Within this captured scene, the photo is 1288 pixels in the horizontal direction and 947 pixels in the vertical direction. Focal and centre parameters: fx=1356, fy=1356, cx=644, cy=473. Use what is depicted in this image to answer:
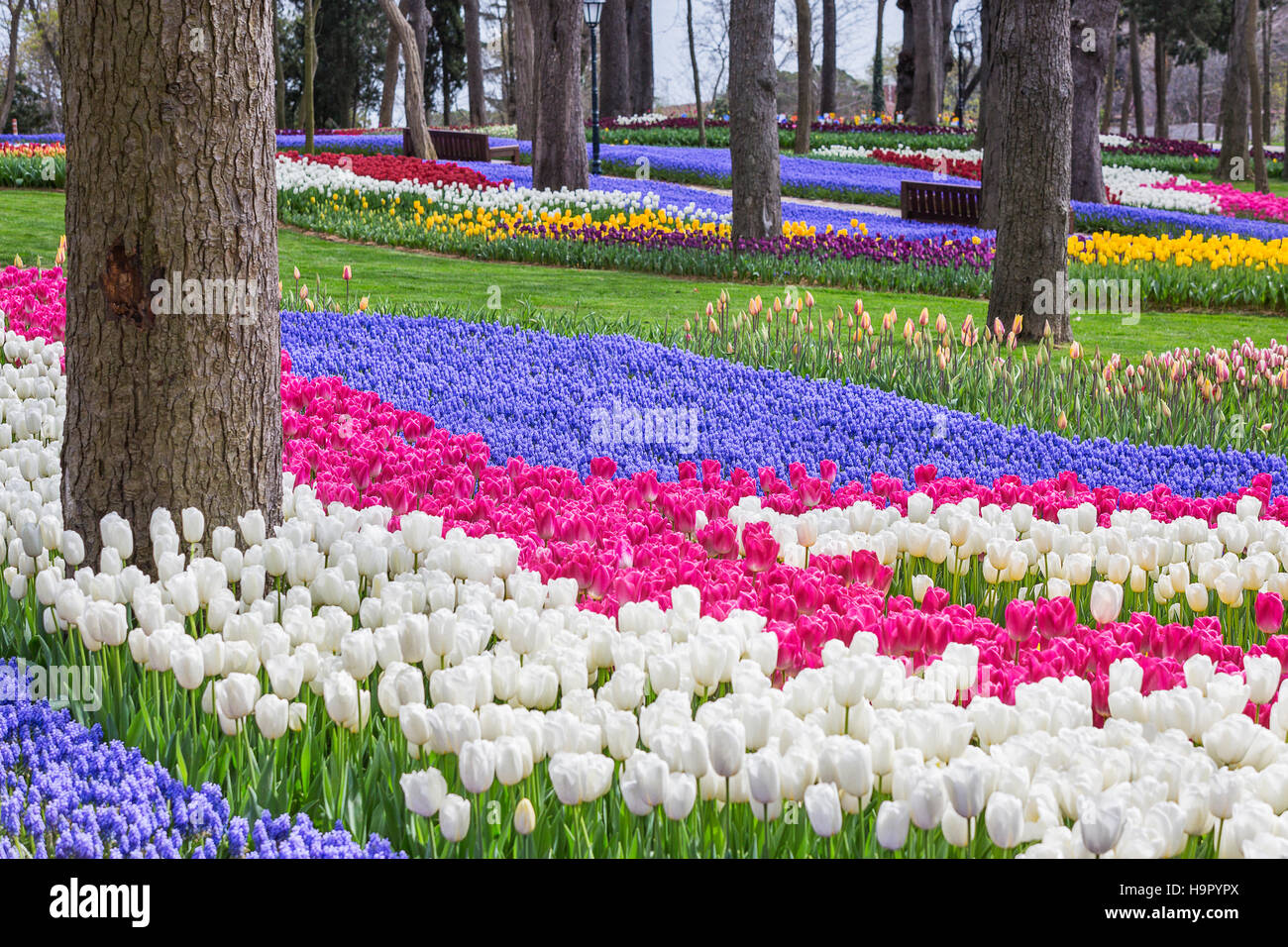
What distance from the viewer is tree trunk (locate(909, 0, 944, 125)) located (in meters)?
36.2

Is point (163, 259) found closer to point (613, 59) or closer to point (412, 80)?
point (412, 80)

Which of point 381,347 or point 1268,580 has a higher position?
point 381,347

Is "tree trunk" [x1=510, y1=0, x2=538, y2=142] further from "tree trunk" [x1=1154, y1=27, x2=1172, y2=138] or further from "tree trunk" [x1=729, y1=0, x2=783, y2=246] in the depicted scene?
"tree trunk" [x1=1154, y1=27, x2=1172, y2=138]

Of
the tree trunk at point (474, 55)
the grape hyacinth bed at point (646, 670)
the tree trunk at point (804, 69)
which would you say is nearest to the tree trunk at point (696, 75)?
the tree trunk at point (804, 69)

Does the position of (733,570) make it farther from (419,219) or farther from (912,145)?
(912,145)

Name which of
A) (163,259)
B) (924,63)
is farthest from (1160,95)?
(163,259)

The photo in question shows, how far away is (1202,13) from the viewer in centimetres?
3834

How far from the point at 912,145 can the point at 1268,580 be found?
32722 mm

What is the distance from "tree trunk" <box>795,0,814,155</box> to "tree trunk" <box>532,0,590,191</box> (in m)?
6.85

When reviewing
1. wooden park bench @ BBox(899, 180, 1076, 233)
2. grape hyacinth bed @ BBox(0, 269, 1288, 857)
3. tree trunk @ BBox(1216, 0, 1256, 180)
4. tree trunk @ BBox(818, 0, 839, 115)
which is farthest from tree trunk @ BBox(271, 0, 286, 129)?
grape hyacinth bed @ BBox(0, 269, 1288, 857)

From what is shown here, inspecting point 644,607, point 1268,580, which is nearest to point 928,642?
point 644,607

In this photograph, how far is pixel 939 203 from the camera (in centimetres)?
2070

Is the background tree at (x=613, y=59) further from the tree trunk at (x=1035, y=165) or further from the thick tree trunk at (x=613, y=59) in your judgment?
the tree trunk at (x=1035, y=165)

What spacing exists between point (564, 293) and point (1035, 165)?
A: 470 cm
